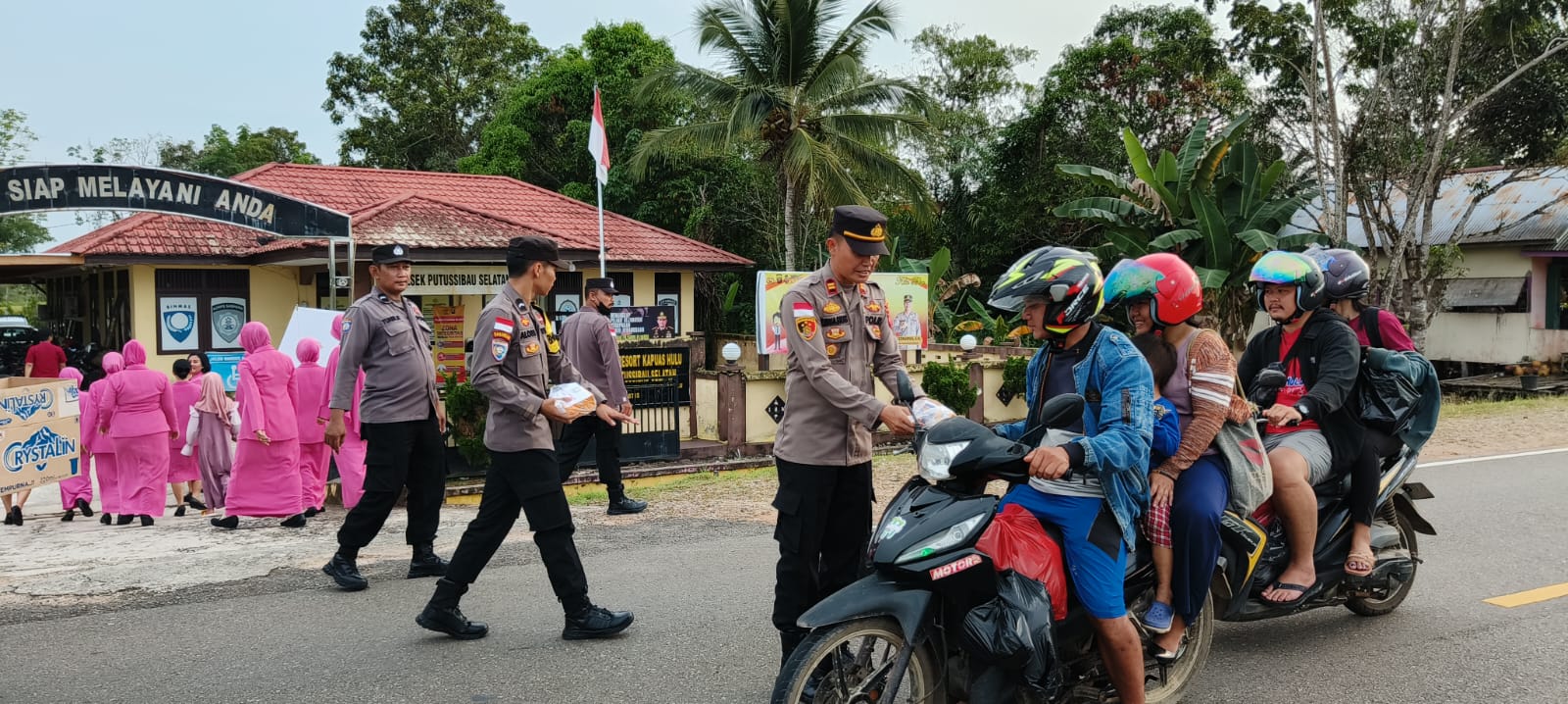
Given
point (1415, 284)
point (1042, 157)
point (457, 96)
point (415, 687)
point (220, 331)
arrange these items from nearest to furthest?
point (415, 687) < point (220, 331) < point (1415, 284) < point (1042, 157) < point (457, 96)

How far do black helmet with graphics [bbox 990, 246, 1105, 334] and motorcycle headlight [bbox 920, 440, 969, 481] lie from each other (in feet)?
1.68

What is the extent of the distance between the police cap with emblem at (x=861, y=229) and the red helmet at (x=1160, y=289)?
85 centimetres

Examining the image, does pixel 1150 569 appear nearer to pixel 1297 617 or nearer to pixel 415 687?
pixel 1297 617

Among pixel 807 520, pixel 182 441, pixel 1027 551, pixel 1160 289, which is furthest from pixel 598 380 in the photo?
pixel 1027 551

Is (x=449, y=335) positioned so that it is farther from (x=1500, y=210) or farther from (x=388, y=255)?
(x=1500, y=210)

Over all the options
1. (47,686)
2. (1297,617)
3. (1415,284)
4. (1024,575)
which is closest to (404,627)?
(47,686)

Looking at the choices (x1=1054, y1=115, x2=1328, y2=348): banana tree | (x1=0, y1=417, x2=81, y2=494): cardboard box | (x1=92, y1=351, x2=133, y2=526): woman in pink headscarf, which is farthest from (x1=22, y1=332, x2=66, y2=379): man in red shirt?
(x1=1054, y1=115, x2=1328, y2=348): banana tree

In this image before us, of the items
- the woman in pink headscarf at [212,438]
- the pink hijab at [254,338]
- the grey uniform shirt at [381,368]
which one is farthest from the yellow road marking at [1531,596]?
the woman in pink headscarf at [212,438]

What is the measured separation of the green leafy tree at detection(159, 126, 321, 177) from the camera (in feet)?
125

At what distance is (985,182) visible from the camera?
87.8 ft

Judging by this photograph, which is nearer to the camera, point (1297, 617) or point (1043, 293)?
point (1043, 293)

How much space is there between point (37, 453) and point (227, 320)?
36.6 ft

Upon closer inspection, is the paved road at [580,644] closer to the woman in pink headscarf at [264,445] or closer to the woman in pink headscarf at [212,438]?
the woman in pink headscarf at [264,445]

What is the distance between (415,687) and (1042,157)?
22685mm
